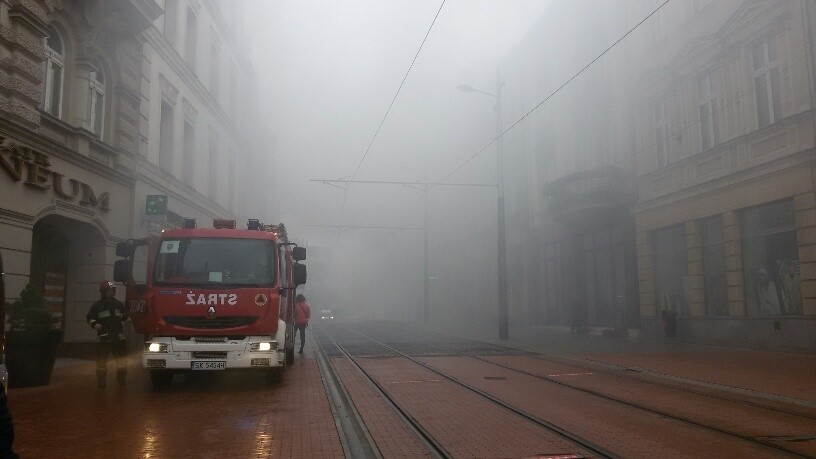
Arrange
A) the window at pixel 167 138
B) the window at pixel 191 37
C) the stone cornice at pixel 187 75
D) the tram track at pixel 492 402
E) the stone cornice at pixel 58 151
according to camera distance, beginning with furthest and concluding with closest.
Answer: the window at pixel 191 37 → the window at pixel 167 138 → the stone cornice at pixel 187 75 → the stone cornice at pixel 58 151 → the tram track at pixel 492 402

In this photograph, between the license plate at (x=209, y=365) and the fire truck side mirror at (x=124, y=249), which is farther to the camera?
the fire truck side mirror at (x=124, y=249)

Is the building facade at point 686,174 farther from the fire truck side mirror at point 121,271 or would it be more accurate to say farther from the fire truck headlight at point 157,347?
the fire truck side mirror at point 121,271

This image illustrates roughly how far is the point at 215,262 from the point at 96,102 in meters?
8.07

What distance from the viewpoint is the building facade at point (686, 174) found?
16766 mm

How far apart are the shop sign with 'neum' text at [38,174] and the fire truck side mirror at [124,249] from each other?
2.88 meters

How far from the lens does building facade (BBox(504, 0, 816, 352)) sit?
16.8 meters

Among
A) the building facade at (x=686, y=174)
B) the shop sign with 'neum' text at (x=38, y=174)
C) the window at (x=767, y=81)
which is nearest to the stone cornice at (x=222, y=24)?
the shop sign with 'neum' text at (x=38, y=174)

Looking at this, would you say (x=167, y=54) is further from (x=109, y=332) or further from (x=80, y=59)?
(x=109, y=332)

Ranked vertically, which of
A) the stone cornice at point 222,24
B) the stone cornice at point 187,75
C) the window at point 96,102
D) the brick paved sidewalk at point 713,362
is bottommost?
the brick paved sidewalk at point 713,362

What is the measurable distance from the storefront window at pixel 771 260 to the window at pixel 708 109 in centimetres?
272

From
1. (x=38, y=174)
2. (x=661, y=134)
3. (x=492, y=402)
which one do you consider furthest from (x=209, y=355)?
(x=661, y=134)

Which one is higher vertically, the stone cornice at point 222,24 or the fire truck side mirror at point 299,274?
the stone cornice at point 222,24

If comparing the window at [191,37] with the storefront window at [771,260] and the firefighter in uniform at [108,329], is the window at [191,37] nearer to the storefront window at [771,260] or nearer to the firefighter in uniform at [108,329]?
the firefighter in uniform at [108,329]

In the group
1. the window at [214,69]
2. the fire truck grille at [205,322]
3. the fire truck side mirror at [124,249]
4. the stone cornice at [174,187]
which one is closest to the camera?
the fire truck grille at [205,322]
